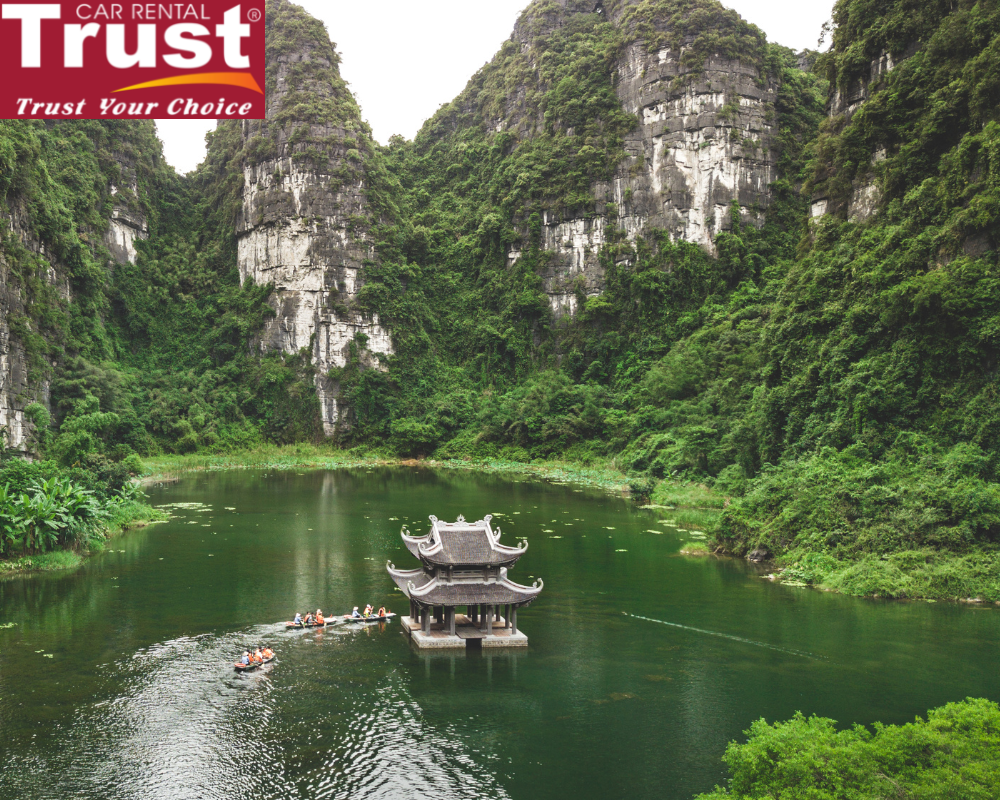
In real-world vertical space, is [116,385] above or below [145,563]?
above

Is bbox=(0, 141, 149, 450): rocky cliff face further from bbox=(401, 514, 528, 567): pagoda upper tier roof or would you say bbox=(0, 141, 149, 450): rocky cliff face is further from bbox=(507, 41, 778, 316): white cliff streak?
bbox=(507, 41, 778, 316): white cliff streak

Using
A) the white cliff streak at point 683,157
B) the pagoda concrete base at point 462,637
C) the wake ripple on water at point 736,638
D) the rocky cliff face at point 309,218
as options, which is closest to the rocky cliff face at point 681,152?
the white cliff streak at point 683,157

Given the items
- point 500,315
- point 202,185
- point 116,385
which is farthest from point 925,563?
point 202,185

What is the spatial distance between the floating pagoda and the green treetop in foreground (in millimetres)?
7429

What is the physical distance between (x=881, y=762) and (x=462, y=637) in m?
8.88

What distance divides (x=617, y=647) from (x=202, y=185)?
8318 centimetres

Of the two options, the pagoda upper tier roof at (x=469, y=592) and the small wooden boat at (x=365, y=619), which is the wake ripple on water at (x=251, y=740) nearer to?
the pagoda upper tier roof at (x=469, y=592)

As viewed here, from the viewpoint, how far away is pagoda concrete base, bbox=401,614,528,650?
48.8 ft

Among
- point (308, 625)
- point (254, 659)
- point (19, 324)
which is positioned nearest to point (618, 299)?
point (19, 324)

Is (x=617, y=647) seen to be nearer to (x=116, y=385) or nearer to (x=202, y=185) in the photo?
(x=116, y=385)

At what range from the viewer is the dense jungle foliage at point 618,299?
22.9 metres

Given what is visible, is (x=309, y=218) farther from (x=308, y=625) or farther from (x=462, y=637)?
(x=462, y=637)

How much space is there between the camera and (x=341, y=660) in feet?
46.9

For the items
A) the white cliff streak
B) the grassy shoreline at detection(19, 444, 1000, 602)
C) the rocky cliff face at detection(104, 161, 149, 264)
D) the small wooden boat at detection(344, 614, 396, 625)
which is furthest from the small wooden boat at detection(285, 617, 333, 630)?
the rocky cliff face at detection(104, 161, 149, 264)
